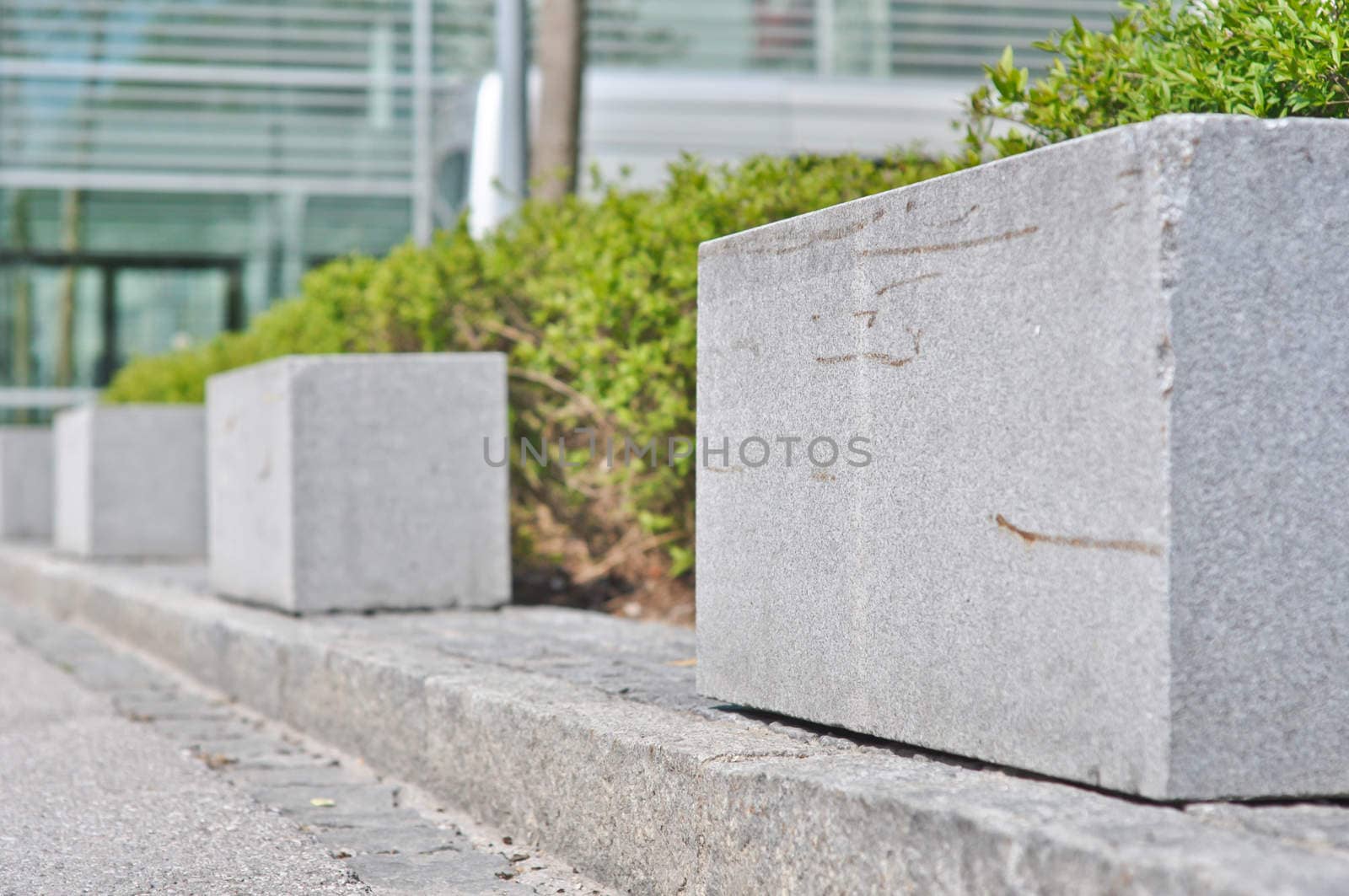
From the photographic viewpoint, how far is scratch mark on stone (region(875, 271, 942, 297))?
7.69 ft

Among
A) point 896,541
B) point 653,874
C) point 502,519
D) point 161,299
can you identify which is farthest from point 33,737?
point 161,299

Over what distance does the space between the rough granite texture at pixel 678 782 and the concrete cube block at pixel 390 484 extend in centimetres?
13

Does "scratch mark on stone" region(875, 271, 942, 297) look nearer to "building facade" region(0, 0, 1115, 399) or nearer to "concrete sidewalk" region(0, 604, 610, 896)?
"concrete sidewalk" region(0, 604, 610, 896)

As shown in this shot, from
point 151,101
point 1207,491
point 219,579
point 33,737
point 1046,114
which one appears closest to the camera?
point 1207,491

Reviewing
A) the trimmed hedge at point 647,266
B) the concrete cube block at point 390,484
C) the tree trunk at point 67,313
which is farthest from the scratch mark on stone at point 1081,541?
the tree trunk at point 67,313

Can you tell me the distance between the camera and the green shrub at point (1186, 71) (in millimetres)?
2549

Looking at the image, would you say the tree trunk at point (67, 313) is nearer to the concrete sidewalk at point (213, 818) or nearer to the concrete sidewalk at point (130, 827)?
the concrete sidewalk at point (213, 818)

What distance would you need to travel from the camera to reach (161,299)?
686 inches

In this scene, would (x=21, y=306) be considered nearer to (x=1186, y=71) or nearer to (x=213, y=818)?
(x=213, y=818)

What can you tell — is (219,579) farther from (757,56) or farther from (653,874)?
(757,56)

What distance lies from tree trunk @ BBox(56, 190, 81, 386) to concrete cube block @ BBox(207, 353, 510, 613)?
517 inches

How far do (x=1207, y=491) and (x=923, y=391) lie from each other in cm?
54

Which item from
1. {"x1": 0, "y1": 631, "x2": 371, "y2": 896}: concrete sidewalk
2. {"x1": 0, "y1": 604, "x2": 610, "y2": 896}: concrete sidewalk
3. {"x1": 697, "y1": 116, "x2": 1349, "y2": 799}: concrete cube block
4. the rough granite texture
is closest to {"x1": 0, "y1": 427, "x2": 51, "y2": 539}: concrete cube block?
{"x1": 0, "y1": 604, "x2": 610, "y2": 896}: concrete sidewalk

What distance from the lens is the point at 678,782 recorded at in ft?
8.41
